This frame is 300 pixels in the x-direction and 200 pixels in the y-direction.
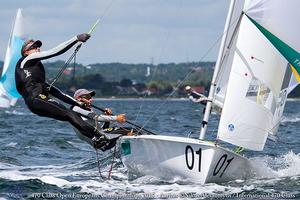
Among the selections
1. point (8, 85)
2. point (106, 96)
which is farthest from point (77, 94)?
point (106, 96)

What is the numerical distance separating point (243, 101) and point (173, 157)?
48.6 inches

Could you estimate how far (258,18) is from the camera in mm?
9641

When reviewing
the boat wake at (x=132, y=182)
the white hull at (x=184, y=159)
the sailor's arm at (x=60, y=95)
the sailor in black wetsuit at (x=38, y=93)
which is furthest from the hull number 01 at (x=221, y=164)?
the sailor's arm at (x=60, y=95)

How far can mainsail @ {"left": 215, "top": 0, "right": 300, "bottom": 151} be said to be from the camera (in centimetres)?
955

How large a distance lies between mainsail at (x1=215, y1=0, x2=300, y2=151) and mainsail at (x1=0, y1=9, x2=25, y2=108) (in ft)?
59.7

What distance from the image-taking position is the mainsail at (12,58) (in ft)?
89.8

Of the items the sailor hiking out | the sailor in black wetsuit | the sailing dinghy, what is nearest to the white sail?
the sailing dinghy

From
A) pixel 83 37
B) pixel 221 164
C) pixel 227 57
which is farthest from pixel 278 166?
pixel 83 37

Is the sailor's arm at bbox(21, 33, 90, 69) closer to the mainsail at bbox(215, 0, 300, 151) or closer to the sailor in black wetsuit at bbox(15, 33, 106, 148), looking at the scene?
the sailor in black wetsuit at bbox(15, 33, 106, 148)

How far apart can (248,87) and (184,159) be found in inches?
53.5

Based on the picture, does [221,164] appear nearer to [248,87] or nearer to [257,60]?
[248,87]

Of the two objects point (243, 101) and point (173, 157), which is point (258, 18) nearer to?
point (243, 101)

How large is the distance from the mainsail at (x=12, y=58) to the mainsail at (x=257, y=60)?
18210 millimetres

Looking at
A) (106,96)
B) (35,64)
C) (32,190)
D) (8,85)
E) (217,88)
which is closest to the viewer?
(32,190)
